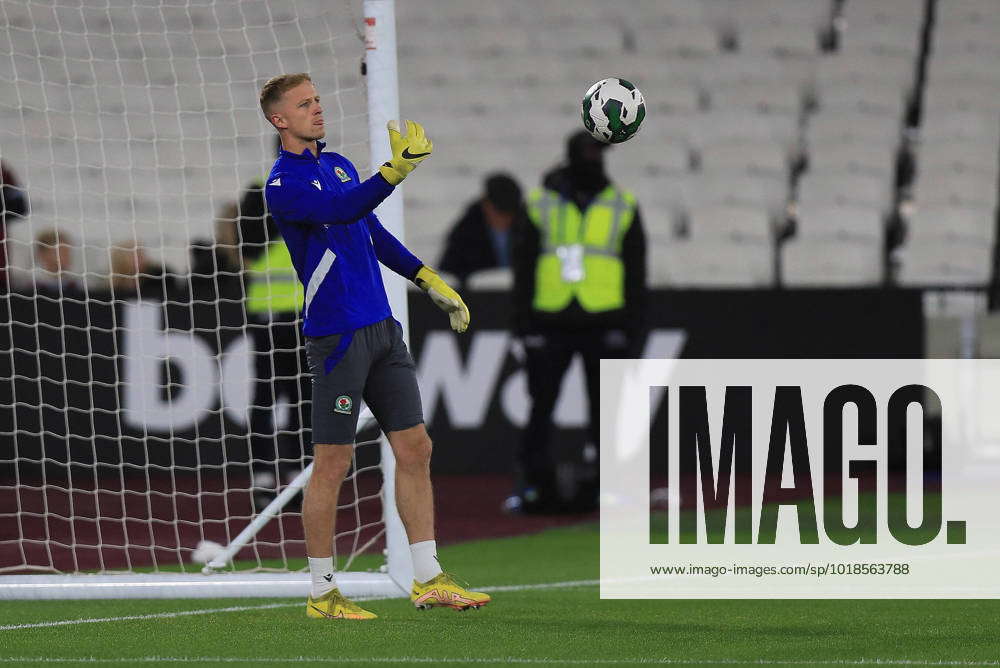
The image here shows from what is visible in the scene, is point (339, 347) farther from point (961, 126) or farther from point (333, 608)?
point (961, 126)


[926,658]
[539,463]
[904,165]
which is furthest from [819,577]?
[904,165]

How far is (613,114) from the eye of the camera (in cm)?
597

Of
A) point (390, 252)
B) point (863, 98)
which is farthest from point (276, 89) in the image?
point (863, 98)

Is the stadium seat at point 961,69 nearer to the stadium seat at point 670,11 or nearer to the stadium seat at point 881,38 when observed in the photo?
the stadium seat at point 881,38

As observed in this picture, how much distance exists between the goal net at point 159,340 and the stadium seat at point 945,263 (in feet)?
14.5

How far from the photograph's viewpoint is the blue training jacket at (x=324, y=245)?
5156 millimetres

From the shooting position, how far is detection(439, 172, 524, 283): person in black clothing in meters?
10.8

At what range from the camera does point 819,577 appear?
21.3 ft

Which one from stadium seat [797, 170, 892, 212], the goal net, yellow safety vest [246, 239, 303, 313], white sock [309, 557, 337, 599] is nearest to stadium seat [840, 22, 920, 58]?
stadium seat [797, 170, 892, 212]

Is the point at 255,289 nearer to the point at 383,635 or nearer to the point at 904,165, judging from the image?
the point at 383,635

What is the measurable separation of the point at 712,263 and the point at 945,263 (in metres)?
1.78

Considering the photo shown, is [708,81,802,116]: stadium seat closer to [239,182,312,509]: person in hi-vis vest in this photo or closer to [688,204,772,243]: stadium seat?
[688,204,772,243]: stadium seat

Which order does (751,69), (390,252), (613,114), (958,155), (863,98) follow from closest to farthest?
(390,252) < (613,114) < (958,155) < (863,98) < (751,69)

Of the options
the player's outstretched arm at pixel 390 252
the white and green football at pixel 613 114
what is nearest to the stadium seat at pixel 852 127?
the white and green football at pixel 613 114
